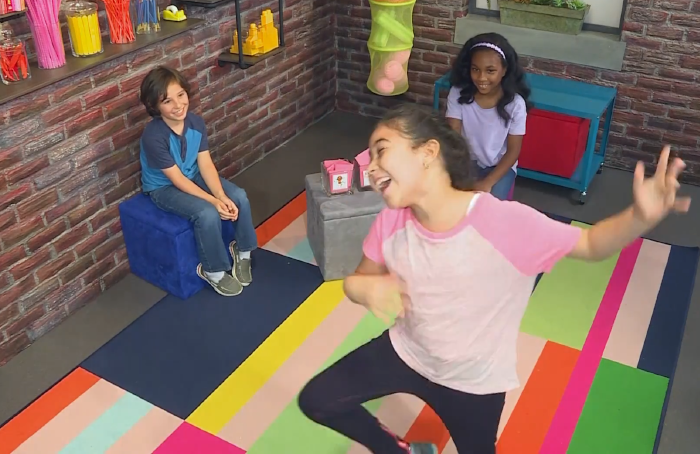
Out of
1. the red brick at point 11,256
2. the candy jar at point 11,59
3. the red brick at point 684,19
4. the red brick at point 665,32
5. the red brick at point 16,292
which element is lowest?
the red brick at point 16,292

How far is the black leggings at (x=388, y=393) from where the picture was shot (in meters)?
1.56

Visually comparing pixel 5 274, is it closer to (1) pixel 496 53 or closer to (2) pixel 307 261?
(2) pixel 307 261

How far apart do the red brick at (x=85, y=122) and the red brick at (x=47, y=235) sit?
336mm

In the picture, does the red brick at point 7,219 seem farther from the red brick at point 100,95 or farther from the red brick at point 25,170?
the red brick at point 100,95

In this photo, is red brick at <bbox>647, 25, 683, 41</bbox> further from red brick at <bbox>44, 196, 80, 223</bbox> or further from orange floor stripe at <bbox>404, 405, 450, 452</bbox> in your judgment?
red brick at <bbox>44, 196, 80, 223</bbox>

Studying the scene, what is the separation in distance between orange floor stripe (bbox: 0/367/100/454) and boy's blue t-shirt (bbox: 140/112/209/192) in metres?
0.79

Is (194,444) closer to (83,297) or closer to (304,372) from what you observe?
(304,372)

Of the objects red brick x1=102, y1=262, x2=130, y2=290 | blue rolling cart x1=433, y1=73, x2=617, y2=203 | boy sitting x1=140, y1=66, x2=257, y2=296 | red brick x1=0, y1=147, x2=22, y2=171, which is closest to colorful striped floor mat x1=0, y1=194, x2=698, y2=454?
boy sitting x1=140, y1=66, x2=257, y2=296

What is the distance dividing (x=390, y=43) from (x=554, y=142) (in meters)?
0.99

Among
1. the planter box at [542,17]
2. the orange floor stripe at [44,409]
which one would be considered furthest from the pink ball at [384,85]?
the orange floor stripe at [44,409]

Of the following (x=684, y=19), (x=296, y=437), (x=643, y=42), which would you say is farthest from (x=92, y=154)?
Result: (x=684, y=19)

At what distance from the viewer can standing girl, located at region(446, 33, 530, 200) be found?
277cm

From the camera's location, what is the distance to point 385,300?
4.47 ft

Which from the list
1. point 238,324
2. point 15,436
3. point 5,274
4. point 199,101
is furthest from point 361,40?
point 15,436
